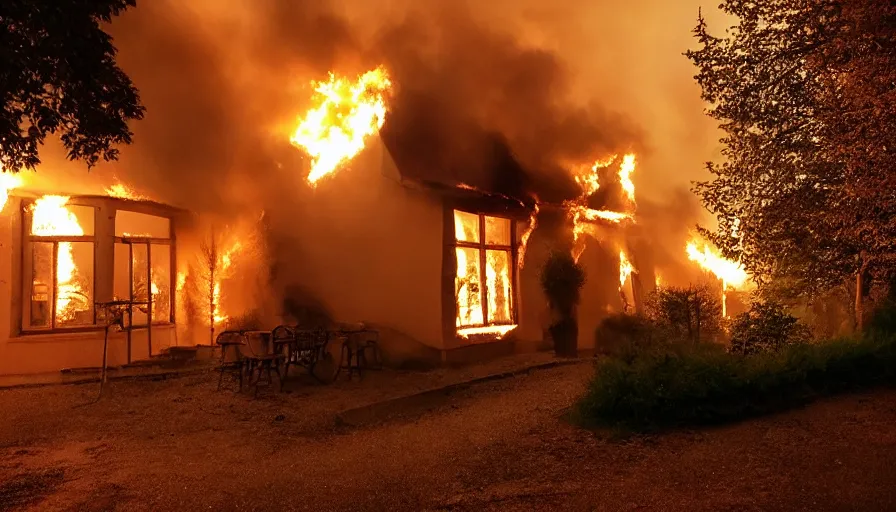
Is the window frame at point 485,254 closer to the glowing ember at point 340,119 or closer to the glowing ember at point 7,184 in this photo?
the glowing ember at point 340,119

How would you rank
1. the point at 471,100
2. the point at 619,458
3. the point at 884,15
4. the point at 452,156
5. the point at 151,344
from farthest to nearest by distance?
the point at 471,100 < the point at 151,344 < the point at 452,156 < the point at 884,15 < the point at 619,458

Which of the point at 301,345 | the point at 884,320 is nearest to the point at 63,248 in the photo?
the point at 301,345

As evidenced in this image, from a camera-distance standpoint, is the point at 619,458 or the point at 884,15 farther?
the point at 884,15

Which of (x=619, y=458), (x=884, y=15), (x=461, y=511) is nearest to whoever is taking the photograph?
(x=461, y=511)

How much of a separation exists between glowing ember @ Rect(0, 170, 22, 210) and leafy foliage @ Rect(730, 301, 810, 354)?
13.8 m

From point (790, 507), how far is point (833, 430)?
6.89 ft

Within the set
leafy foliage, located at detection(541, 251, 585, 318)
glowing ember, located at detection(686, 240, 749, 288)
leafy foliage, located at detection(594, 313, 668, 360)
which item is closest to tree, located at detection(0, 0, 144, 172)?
leafy foliage, located at detection(541, 251, 585, 318)

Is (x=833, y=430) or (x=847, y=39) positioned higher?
(x=847, y=39)

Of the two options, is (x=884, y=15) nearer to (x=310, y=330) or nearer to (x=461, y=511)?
(x=461, y=511)

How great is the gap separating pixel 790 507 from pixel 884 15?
20.9 feet

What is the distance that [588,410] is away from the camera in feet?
23.0

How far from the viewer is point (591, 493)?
493 cm

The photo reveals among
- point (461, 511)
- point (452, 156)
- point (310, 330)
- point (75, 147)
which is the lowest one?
point (461, 511)

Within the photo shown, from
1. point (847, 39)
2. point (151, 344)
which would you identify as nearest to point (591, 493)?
point (847, 39)
